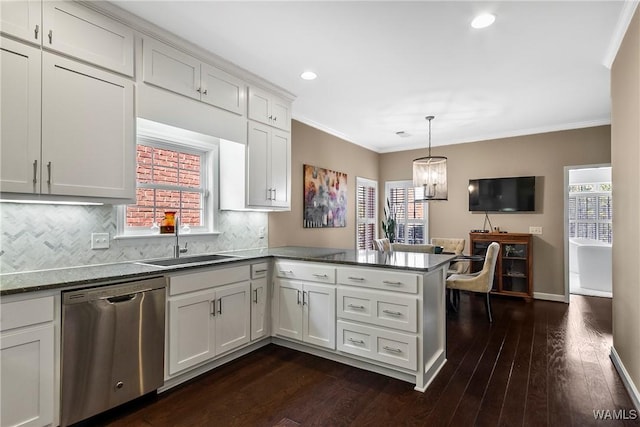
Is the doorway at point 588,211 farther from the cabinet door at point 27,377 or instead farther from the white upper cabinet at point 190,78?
the cabinet door at point 27,377

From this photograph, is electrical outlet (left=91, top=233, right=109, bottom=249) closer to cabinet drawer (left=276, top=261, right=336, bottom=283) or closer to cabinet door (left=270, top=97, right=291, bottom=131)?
cabinet drawer (left=276, top=261, right=336, bottom=283)

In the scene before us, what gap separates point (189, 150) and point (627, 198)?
3.68 meters

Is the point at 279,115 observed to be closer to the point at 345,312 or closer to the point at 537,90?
the point at 345,312

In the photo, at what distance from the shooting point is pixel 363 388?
248 cm

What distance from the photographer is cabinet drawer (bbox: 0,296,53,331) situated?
168 centimetres

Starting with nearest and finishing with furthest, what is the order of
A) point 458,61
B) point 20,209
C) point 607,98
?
point 20,209 < point 458,61 < point 607,98

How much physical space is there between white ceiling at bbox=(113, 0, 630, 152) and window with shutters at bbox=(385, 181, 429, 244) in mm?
2160

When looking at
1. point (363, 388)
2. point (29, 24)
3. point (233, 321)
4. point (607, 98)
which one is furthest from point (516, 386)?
point (29, 24)

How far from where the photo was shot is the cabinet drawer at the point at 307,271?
2904 mm

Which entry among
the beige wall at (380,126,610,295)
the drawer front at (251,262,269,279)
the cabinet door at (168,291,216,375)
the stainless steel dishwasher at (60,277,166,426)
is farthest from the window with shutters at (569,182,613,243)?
the stainless steel dishwasher at (60,277,166,426)

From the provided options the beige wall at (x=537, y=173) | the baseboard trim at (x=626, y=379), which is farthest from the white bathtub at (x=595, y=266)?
the baseboard trim at (x=626, y=379)

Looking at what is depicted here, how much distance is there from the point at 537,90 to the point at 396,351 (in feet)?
10.5

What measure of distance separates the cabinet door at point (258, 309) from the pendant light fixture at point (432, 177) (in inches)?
95.0

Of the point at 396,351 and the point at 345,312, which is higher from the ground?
the point at 345,312
